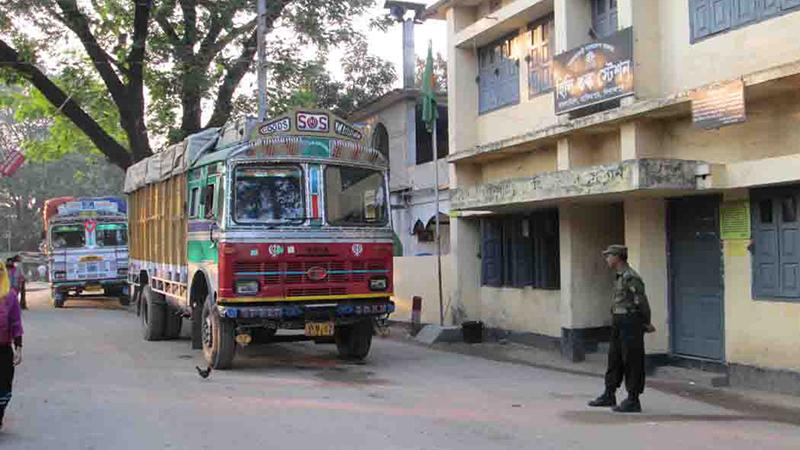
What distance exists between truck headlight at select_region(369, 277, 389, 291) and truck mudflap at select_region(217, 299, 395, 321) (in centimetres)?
17

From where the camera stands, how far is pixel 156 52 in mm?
20766

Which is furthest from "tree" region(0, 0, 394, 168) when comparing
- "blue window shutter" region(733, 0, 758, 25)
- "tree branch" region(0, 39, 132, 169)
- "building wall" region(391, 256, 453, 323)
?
"blue window shutter" region(733, 0, 758, 25)

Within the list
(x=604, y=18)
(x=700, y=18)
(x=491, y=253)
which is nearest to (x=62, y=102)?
(x=491, y=253)

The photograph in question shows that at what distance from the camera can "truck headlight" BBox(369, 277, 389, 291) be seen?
10828 mm

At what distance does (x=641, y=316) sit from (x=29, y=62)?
18721 millimetres

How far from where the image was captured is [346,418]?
753 centimetres

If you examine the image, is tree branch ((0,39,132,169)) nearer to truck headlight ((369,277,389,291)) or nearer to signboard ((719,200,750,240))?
truck headlight ((369,277,389,291))

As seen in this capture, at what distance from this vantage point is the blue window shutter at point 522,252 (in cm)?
1402

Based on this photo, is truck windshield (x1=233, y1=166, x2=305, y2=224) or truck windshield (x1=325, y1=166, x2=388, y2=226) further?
truck windshield (x1=325, y1=166, x2=388, y2=226)

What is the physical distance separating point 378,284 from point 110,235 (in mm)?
16421

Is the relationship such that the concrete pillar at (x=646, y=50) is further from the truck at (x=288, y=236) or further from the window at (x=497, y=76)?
the truck at (x=288, y=236)

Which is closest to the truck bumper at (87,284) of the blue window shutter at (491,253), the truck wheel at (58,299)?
the truck wheel at (58,299)

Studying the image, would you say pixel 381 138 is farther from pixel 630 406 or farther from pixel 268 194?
pixel 630 406

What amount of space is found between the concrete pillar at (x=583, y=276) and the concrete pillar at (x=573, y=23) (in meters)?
2.47
